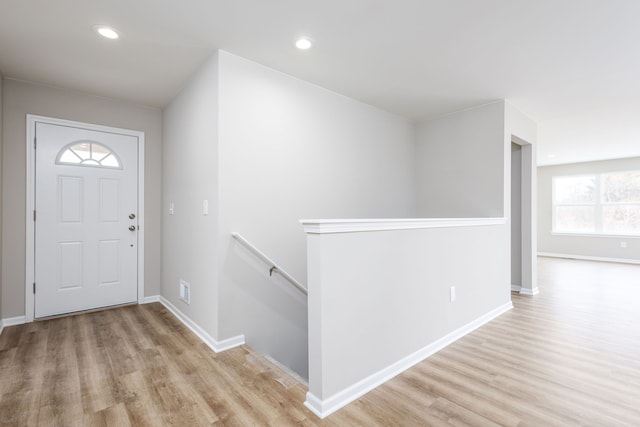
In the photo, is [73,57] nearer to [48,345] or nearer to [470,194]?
[48,345]

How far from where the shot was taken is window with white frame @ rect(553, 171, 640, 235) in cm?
713

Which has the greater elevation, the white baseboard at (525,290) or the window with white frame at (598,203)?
the window with white frame at (598,203)

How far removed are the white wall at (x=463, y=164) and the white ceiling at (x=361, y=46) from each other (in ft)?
1.22

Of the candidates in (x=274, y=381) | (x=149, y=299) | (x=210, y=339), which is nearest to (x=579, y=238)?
(x=274, y=381)

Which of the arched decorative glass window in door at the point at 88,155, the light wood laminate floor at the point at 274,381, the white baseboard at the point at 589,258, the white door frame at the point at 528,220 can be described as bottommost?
the light wood laminate floor at the point at 274,381

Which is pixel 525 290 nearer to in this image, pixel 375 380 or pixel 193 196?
pixel 375 380

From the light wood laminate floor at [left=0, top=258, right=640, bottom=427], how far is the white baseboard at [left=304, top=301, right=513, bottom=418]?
0.14 feet

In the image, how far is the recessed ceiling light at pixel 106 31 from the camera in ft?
7.51

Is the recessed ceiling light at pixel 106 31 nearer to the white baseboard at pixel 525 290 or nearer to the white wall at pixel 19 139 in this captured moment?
the white wall at pixel 19 139

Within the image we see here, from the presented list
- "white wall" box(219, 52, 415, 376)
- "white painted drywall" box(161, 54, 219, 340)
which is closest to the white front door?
"white painted drywall" box(161, 54, 219, 340)

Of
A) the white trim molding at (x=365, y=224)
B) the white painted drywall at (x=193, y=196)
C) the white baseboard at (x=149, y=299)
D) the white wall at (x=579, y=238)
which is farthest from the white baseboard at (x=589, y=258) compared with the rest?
the white baseboard at (x=149, y=299)

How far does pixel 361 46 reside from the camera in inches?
102

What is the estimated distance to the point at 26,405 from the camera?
1.83 m

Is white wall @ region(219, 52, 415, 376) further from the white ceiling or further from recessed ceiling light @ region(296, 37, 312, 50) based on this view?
recessed ceiling light @ region(296, 37, 312, 50)
